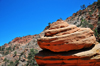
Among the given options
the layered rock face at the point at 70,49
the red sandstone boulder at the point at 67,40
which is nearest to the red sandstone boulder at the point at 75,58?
the layered rock face at the point at 70,49

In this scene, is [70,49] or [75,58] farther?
[70,49]

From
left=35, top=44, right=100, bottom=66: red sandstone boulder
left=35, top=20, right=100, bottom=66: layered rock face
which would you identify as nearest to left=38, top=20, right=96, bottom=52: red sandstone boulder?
left=35, top=20, right=100, bottom=66: layered rock face

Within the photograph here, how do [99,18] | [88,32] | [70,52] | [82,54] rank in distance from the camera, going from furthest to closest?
1. [99,18]
2. [88,32]
3. [70,52]
4. [82,54]

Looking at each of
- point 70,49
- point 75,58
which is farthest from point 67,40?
point 75,58

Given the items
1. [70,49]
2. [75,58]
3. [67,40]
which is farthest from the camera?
[70,49]

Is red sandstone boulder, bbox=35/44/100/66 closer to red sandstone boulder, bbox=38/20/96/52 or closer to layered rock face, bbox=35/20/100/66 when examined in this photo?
layered rock face, bbox=35/20/100/66

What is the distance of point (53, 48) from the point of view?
8789mm

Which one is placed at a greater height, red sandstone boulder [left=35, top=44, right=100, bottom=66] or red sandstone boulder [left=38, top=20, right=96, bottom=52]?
red sandstone boulder [left=38, top=20, right=96, bottom=52]

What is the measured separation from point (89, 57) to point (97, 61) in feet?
2.63

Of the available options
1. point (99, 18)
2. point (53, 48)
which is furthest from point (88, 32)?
point (99, 18)

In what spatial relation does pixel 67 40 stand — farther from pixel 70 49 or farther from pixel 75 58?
pixel 75 58

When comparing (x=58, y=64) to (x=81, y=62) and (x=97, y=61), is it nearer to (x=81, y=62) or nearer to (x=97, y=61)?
(x=81, y=62)

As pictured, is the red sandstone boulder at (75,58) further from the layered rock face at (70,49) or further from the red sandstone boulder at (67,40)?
the red sandstone boulder at (67,40)

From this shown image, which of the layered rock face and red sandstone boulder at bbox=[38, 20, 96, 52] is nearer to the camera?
the layered rock face
